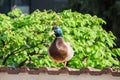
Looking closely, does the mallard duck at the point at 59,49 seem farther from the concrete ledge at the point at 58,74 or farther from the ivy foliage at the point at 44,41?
the ivy foliage at the point at 44,41

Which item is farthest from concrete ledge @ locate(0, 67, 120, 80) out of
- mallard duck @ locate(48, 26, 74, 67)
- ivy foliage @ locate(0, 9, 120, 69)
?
ivy foliage @ locate(0, 9, 120, 69)

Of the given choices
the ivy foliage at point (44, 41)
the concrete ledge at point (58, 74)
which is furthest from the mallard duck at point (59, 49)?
the ivy foliage at point (44, 41)

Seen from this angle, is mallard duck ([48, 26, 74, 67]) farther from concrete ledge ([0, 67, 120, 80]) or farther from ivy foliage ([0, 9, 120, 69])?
ivy foliage ([0, 9, 120, 69])

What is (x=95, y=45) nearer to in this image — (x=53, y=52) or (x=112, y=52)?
(x=112, y=52)

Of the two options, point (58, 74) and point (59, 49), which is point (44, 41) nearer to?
point (58, 74)

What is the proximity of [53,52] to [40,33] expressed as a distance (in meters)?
2.23

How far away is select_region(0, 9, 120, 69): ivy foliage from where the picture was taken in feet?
30.2

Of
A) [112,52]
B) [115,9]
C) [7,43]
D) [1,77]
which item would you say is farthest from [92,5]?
→ [1,77]

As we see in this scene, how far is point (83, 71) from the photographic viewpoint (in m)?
7.52

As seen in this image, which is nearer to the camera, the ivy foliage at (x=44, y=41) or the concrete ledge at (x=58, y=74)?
the concrete ledge at (x=58, y=74)

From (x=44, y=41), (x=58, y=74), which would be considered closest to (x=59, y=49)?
(x=58, y=74)

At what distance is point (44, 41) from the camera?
9.34 meters

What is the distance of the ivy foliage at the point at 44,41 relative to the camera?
9219 millimetres

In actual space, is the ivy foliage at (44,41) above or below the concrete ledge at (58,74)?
above
